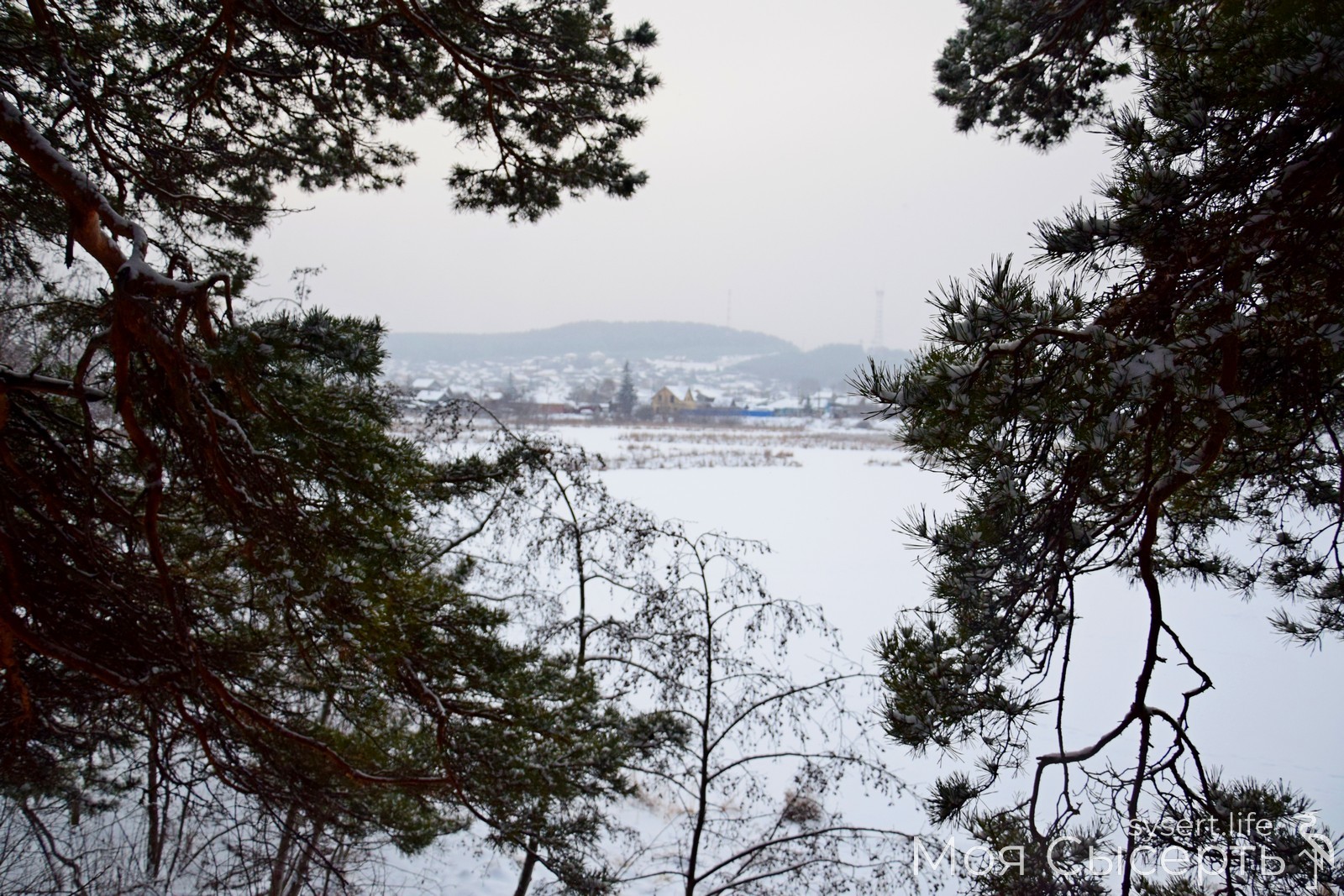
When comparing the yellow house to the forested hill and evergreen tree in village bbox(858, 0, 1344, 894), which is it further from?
evergreen tree in village bbox(858, 0, 1344, 894)

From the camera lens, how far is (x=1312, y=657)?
9.24 meters

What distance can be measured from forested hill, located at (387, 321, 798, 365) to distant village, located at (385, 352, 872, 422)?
68.6 inches

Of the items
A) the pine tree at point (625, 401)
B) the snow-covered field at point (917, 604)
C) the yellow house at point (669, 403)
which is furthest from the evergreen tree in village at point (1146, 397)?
the yellow house at point (669, 403)

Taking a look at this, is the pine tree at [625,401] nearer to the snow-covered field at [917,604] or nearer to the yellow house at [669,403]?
the yellow house at [669,403]

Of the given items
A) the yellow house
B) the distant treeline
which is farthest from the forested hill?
the yellow house

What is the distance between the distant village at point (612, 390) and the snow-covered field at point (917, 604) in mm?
1080

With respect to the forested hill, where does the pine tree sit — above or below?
below

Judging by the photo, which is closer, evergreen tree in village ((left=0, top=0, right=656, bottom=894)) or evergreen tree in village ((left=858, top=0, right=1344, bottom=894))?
evergreen tree in village ((left=858, top=0, right=1344, bottom=894))

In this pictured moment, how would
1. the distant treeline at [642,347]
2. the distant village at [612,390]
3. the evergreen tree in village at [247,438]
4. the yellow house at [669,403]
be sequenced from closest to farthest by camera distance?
the evergreen tree in village at [247,438] < the distant village at [612,390] < the yellow house at [669,403] < the distant treeline at [642,347]

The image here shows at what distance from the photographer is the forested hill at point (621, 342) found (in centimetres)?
5488

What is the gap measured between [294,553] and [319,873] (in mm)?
4762

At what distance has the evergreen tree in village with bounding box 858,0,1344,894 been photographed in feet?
4.88

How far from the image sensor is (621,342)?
2940 inches

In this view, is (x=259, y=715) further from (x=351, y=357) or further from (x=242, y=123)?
(x=242, y=123)
